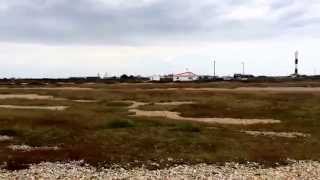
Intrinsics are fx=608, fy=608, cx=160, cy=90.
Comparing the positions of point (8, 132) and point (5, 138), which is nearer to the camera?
point (5, 138)

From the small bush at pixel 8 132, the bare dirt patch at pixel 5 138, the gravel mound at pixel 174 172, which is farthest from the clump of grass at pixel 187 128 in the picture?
the gravel mound at pixel 174 172

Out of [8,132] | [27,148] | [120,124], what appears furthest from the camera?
[120,124]

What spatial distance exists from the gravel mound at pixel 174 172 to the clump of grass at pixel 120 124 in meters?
18.6

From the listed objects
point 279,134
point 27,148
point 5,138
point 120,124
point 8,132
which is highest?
point 120,124

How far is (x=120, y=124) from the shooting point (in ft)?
191

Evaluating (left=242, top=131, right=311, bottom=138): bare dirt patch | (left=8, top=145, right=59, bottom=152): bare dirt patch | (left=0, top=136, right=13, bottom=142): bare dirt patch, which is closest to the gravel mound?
(left=8, top=145, right=59, bottom=152): bare dirt patch

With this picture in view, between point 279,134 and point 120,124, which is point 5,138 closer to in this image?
point 120,124

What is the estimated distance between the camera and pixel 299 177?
3506 centimetres

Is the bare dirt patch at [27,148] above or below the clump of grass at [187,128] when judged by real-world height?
below

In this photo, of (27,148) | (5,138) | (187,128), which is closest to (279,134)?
(187,128)

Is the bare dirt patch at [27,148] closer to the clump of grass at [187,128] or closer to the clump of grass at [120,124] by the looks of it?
the clump of grass at [120,124]

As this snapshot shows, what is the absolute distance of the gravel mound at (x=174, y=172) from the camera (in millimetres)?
34844

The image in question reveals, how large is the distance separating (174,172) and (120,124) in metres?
22.8

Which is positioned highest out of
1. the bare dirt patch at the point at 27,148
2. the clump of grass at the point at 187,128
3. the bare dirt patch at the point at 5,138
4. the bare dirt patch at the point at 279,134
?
the clump of grass at the point at 187,128
